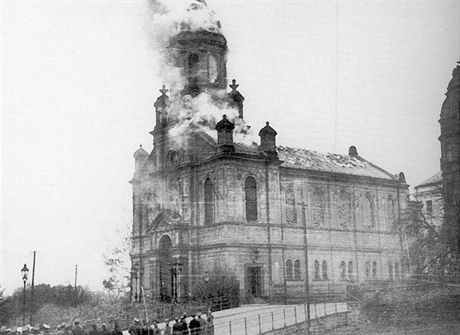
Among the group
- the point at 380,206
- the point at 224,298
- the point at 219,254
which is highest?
the point at 380,206

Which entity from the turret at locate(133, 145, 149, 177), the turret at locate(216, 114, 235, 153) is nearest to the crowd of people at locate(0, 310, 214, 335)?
the turret at locate(216, 114, 235, 153)

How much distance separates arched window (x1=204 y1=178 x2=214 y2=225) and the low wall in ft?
48.8

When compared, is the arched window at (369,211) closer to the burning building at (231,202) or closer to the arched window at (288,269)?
the burning building at (231,202)

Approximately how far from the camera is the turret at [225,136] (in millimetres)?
38781

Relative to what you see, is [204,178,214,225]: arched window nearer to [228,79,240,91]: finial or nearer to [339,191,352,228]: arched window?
[228,79,240,91]: finial

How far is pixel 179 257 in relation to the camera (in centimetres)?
3938

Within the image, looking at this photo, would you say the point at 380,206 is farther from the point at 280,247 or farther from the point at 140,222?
the point at 140,222

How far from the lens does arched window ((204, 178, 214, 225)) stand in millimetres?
39469

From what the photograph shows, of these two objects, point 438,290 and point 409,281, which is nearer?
point 438,290

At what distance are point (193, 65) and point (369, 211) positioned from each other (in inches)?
614


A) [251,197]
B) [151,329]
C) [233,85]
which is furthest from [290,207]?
[151,329]

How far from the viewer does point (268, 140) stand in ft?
133

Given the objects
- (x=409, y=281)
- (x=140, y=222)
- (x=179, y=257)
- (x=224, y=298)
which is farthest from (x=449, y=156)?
(x=140, y=222)

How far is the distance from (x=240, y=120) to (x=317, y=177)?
628 centimetres
